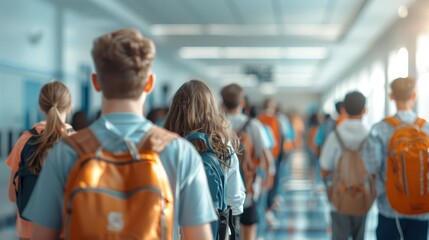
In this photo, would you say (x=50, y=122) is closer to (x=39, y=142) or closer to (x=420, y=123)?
(x=39, y=142)

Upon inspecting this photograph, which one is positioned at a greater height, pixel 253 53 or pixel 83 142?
pixel 253 53

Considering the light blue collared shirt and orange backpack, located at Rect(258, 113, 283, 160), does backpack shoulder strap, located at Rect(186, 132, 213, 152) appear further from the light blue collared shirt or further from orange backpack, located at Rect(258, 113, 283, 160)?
orange backpack, located at Rect(258, 113, 283, 160)

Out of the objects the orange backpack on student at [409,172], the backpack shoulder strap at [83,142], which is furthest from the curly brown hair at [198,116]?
the orange backpack on student at [409,172]

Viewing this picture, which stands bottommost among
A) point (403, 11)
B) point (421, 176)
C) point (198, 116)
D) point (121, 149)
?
point (421, 176)

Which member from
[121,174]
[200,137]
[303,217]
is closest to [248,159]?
[200,137]

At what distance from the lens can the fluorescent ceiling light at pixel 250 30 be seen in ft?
47.3

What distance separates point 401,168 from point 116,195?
116 inches

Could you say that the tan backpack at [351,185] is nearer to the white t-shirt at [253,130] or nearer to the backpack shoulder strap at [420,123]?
the backpack shoulder strap at [420,123]

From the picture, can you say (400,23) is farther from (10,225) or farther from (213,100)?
(213,100)

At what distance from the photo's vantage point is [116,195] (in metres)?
1.96

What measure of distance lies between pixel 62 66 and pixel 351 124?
20.3 ft

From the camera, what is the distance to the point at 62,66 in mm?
10539

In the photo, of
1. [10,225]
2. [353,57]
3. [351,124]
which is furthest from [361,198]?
[353,57]

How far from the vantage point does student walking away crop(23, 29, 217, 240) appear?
1.95 m
